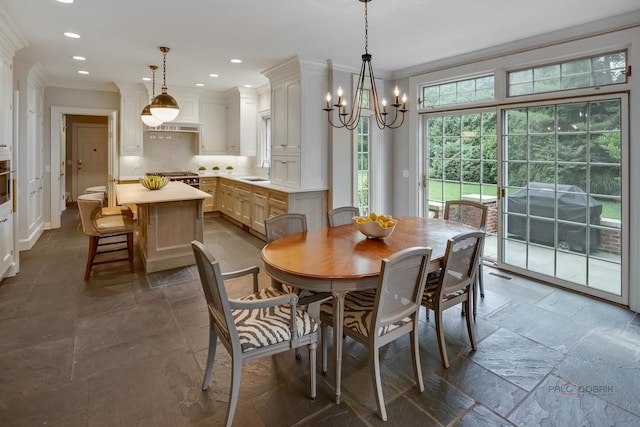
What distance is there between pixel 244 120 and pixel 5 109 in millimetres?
3881

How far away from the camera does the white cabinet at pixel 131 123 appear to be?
6.58 m

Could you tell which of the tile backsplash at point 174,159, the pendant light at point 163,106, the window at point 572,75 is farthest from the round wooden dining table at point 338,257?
the tile backsplash at point 174,159

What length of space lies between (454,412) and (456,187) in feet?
11.0

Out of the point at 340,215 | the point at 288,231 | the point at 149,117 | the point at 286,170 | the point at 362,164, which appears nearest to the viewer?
the point at 288,231

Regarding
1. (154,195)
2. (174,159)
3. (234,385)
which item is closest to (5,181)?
(154,195)

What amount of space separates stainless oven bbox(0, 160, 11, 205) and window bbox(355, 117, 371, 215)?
402cm

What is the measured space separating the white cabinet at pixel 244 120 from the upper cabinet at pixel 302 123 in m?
1.88

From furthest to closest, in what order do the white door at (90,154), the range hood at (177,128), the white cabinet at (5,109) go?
the white door at (90,154) < the range hood at (177,128) < the white cabinet at (5,109)

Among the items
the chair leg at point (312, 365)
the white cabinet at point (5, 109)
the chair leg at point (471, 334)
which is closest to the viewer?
the chair leg at point (312, 365)

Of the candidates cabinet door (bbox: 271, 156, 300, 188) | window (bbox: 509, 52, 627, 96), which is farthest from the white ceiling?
cabinet door (bbox: 271, 156, 300, 188)

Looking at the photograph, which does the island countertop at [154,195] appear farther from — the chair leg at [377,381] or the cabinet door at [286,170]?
the chair leg at [377,381]

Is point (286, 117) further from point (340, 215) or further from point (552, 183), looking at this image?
point (552, 183)

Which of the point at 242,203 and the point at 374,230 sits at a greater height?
the point at 242,203

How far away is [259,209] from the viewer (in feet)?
19.1
